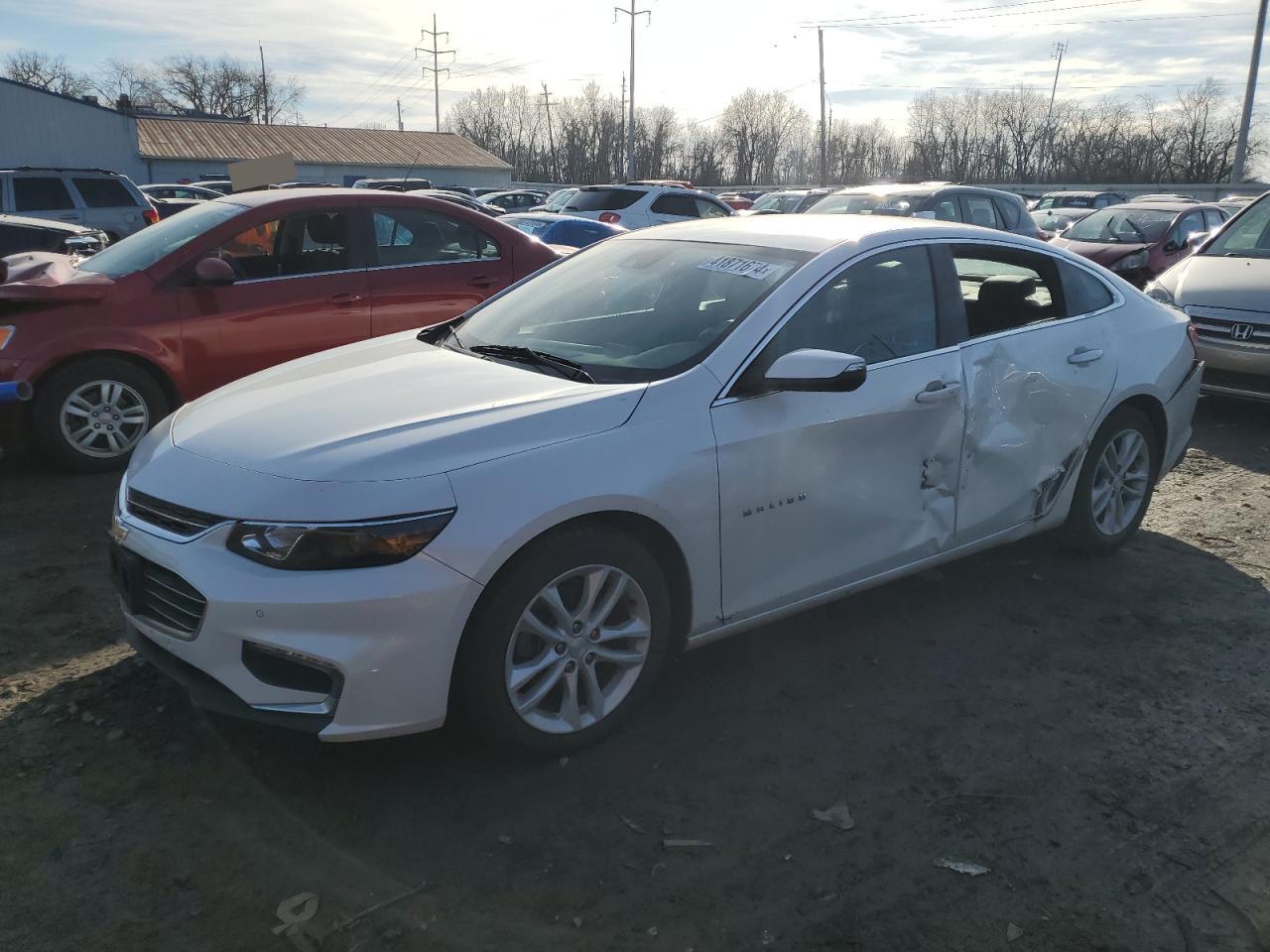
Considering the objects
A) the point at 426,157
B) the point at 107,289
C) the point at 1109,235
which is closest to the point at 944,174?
the point at 426,157

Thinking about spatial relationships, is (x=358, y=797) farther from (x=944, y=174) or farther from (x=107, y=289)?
(x=944, y=174)

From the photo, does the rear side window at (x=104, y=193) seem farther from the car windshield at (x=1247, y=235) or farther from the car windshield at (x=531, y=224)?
the car windshield at (x=1247, y=235)

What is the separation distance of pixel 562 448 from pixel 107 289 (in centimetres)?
423

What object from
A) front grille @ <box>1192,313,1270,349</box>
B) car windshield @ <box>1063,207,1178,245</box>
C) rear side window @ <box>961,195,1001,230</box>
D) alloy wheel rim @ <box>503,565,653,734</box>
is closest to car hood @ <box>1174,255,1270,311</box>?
front grille @ <box>1192,313,1270,349</box>

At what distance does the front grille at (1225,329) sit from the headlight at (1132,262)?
505 centimetres

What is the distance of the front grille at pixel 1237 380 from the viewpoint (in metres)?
7.20

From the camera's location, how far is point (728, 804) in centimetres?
296

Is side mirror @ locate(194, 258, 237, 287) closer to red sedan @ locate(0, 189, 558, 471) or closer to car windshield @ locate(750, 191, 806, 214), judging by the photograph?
red sedan @ locate(0, 189, 558, 471)

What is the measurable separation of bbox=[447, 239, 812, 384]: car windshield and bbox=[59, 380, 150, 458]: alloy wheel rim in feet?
9.15

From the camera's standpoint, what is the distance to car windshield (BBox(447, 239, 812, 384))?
3527mm

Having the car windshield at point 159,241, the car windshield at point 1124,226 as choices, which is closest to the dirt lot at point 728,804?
the car windshield at point 159,241

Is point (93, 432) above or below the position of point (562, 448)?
below

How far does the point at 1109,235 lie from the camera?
13.7m

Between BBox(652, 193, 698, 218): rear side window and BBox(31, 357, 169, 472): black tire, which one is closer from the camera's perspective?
BBox(31, 357, 169, 472): black tire
